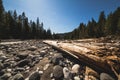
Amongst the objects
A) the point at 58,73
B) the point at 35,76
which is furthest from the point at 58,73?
the point at 35,76

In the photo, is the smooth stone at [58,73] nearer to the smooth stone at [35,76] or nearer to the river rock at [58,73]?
the river rock at [58,73]

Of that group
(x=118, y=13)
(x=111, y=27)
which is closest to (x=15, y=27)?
(x=111, y=27)

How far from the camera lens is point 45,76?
4.20 meters

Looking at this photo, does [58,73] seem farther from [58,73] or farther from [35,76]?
[35,76]

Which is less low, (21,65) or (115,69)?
(115,69)

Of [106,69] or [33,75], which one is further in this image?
[33,75]

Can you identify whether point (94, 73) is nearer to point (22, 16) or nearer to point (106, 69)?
point (106, 69)

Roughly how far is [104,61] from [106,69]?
49 centimetres

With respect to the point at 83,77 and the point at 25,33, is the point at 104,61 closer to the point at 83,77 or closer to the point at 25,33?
the point at 83,77

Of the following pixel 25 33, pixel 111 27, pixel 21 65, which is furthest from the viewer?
pixel 25 33

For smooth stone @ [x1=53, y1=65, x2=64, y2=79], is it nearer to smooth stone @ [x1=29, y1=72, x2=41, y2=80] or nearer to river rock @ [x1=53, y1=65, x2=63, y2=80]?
river rock @ [x1=53, y1=65, x2=63, y2=80]

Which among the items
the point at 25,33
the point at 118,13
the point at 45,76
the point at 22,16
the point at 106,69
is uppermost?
the point at 22,16

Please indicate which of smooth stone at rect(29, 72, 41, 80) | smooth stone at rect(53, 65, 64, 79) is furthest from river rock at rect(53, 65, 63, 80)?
smooth stone at rect(29, 72, 41, 80)

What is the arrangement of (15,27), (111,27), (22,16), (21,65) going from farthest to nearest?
(22,16), (15,27), (111,27), (21,65)
